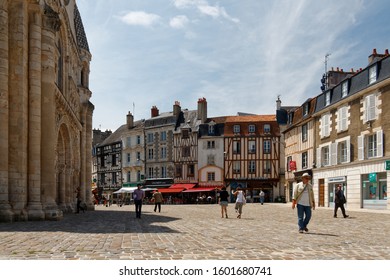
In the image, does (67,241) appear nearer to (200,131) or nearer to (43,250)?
(43,250)

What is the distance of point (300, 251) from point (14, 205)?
9.22 metres

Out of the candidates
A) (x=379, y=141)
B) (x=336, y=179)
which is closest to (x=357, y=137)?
(x=379, y=141)

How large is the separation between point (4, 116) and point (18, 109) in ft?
1.73

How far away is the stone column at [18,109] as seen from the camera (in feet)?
44.3

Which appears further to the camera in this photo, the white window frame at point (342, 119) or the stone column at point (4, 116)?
the white window frame at point (342, 119)

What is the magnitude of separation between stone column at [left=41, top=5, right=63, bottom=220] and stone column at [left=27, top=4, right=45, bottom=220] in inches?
14.1

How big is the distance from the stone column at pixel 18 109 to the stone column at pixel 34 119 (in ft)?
0.67

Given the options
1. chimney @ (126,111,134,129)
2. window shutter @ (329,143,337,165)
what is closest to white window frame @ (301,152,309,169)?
window shutter @ (329,143,337,165)

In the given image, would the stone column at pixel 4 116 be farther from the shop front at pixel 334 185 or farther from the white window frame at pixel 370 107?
the shop front at pixel 334 185

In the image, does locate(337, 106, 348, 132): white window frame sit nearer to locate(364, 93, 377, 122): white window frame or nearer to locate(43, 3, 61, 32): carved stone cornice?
locate(364, 93, 377, 122): white window frame

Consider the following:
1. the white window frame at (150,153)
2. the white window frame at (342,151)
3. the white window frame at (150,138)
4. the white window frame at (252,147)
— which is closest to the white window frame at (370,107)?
the white window frame at (342,151)

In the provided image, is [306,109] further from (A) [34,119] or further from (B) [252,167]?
(A) [34,119]

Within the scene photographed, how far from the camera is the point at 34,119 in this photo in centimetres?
1444

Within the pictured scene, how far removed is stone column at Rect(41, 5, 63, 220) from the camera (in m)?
14.9
